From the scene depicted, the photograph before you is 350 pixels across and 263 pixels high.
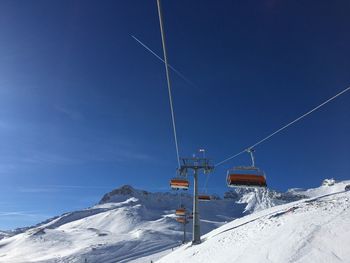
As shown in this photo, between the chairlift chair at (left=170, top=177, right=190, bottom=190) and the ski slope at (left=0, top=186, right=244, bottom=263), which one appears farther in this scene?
the ski slope at (left=0, top=186, right=244, bottom=263)

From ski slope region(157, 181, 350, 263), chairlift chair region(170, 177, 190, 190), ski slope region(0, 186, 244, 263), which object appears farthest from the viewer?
ski slope region(0, 186, 244, 263)

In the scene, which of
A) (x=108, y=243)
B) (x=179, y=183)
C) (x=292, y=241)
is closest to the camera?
(x=292, y=241)

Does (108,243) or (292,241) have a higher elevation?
(108,243)

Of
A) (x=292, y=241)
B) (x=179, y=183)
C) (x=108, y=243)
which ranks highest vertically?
(x=108, y=243)

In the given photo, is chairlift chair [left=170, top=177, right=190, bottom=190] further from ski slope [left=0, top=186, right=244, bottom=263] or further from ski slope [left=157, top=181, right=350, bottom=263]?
ski slope [left=0, top=186, right=244, bottom=263]

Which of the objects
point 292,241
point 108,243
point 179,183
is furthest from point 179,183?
point 108,243

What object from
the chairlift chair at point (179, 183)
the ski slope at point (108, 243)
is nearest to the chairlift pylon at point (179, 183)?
the chairlift chair at point (179, 183)

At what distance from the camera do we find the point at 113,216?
176m

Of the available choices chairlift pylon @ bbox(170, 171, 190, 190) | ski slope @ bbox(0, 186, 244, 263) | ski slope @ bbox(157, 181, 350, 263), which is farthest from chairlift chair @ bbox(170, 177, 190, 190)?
ski slope @ bbox(0, 186, 244, 263)

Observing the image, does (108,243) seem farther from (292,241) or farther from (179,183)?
(292,241)

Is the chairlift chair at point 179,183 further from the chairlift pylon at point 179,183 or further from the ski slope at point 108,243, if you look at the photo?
the ski slope at point 108,243

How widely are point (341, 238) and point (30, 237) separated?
4696 inches

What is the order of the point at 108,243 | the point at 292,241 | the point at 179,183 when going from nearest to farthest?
the point at 292,241
the point at 179,183
the point at 108,243

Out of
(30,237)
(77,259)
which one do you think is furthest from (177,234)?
(30,237)
